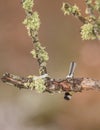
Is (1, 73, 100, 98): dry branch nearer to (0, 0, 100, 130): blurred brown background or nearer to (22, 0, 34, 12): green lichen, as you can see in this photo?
(22, 0, 34, 12): green lichen

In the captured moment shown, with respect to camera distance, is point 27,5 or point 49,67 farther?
point 49,67

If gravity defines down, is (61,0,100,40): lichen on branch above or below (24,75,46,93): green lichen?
above

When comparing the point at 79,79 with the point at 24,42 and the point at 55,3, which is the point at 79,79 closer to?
the point at 24,42

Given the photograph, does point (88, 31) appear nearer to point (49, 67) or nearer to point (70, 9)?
point (70, 9)

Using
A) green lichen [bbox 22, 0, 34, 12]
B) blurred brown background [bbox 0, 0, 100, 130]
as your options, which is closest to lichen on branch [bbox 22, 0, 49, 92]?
green lichen [bbox 22, 0, 34, 12]

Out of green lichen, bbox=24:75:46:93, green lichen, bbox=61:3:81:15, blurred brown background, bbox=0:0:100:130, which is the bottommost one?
green lichen, bbox=24:75:46:93

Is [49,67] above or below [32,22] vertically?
above

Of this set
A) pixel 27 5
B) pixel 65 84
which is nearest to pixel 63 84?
pixel 65 84

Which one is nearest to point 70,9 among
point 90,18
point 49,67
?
point 90,18

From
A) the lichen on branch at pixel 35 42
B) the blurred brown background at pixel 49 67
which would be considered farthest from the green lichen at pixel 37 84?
the blurred brown background at pixel 49 67

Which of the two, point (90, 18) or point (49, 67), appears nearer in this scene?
point (90, 18)
